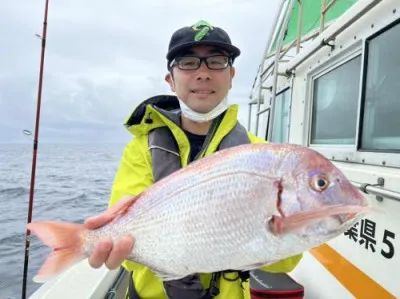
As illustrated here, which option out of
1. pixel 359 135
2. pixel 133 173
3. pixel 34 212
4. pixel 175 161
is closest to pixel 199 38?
pixel 175 161

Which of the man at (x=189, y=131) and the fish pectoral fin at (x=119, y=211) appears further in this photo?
the man at (x=189, y=131)

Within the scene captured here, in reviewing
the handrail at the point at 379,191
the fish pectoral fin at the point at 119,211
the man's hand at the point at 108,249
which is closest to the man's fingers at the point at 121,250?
the man's hand at the point at 108,249

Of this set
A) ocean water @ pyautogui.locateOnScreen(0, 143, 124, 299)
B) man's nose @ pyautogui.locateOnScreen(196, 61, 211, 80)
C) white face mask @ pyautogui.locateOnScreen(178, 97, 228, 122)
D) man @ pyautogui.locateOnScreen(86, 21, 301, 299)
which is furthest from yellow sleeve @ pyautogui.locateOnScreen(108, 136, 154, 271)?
ocean water @ pyautogui.locateOnScreen(0, 143, 124, 299)

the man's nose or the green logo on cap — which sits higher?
the green logo on cap

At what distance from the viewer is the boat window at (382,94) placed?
92.9 inches

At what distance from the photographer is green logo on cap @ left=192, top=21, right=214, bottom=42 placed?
1.96m

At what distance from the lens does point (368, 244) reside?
2383 millimetres

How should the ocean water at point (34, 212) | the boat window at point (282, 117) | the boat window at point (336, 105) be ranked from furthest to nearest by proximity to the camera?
1. the ocean water at point (34, 212)
2. the boat window at point (282, 117)
3. the boat window at point (336, 105)

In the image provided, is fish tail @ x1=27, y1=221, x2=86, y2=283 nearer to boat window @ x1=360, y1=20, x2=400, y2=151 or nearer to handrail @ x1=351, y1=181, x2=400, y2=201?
handrail @ x1=351, y1=181, x2=400, y2=201

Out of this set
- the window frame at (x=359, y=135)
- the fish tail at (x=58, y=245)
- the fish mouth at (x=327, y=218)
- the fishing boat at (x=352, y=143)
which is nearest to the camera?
the fish mouth at (x=327, y=218)

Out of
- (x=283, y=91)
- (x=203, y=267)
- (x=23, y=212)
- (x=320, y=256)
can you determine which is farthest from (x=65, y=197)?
(x=203, y=267)

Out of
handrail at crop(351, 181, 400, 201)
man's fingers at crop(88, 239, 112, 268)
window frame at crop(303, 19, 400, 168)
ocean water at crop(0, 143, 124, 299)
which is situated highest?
window frame at crop(303, 19, 400, 168)

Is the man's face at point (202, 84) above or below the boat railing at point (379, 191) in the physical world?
above

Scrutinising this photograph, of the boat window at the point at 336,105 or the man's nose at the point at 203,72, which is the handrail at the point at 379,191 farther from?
the man's nose at the point at 203,72
